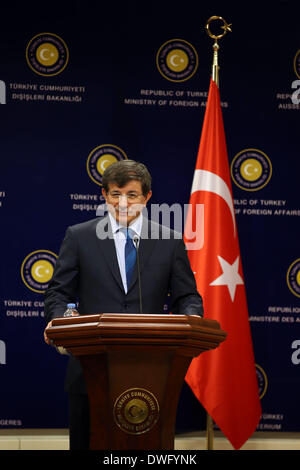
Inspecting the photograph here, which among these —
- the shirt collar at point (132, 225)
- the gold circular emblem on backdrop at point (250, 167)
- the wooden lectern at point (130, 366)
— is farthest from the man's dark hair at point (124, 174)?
the gold circular emblem on backdrop at point (250, 167)

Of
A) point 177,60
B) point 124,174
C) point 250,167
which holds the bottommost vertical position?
point 124,174

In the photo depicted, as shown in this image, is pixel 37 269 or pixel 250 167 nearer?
pixel 37 269

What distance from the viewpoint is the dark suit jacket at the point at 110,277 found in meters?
2.29

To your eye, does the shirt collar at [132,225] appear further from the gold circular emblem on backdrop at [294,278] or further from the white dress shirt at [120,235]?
the gold circular emblem on backdrop at [294,278]

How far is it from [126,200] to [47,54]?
2.12 m

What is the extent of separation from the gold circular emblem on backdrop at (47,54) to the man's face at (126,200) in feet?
6.55

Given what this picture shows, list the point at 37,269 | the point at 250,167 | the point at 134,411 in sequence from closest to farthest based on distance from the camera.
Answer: the point at 134,411 < the point at 37,269 < the point at 250,167

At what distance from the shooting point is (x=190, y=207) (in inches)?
143

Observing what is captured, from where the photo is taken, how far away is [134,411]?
1742mm

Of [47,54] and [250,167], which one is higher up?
[47,54]

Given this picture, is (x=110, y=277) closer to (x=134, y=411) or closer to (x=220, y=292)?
(x=134, y=411)

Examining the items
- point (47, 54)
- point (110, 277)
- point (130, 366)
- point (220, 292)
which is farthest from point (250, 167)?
point (130, 366)

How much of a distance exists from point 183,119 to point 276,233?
3.35ft

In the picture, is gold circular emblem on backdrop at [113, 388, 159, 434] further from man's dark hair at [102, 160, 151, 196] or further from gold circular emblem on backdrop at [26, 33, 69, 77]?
gold circular emblem on backdrop at [26, 33, 69, 77]
